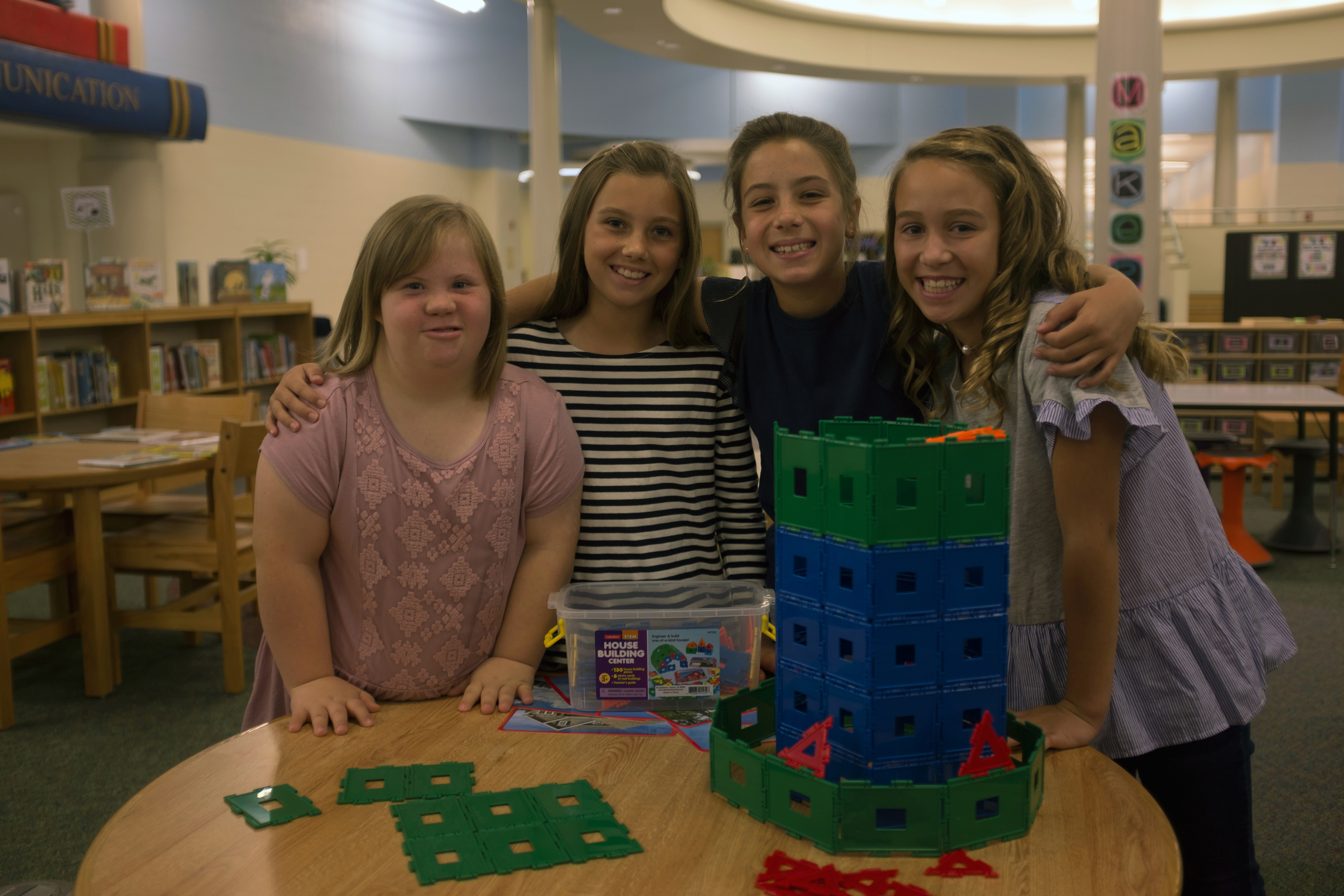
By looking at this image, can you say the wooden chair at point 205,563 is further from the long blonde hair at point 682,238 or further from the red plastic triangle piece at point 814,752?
the red plastic triangle piece at point 814,752

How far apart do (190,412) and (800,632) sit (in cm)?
436

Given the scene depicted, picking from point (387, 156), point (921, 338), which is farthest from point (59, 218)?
point (921, 338)

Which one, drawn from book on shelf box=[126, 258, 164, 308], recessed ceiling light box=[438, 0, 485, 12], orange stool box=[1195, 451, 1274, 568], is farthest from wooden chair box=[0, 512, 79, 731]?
recessed ceiling light box=[438, 0, 485, 12]

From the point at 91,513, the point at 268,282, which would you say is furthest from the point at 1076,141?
the point at 91,513

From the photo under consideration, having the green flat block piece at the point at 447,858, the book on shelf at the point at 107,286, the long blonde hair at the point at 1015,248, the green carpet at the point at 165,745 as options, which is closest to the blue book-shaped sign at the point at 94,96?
the book on shelf at the point at 107,286

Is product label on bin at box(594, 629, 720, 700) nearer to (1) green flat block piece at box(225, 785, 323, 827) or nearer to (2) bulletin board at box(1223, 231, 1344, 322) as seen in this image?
(1) green flat block piece at box(225, 785, 323, 827)

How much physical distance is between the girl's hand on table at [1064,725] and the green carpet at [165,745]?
1699 mm

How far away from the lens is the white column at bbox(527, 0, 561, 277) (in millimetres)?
8172

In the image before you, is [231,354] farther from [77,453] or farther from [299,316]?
[77,453]

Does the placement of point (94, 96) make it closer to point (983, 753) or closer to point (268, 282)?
point (268, 282)

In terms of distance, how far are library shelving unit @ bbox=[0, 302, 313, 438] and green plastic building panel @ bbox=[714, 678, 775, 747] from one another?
5.16m

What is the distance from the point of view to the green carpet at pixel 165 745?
264 centimetres

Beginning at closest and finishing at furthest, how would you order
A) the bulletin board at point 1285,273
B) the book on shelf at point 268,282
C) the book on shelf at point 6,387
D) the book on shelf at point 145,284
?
the book on shelf at point 6,387 → the book on shelf at point 145,284 → the book on shelf at point 268,282 → the bulletin board at point 1285,273

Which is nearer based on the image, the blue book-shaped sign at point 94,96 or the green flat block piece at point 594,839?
the green flat block piece at point 594,839
